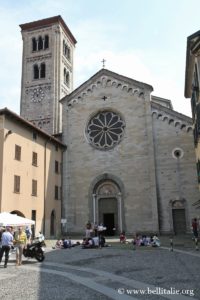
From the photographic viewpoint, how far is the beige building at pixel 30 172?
2650 cm

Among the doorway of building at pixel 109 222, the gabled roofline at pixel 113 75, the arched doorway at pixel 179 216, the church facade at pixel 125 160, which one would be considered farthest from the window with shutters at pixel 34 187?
the arched doorway at pixel 179 216

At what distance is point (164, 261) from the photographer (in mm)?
14562

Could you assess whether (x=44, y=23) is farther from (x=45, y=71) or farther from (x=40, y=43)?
(x=45, y=71)

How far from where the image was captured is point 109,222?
32938mm

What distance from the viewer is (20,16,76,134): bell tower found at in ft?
151

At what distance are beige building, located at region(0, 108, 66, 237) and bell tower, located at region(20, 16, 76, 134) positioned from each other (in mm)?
11671

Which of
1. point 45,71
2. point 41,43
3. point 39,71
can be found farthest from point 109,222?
point 41,43

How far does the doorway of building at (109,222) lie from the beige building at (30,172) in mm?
4749

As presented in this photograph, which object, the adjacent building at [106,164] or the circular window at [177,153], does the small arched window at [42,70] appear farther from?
the circular window at [177,153]

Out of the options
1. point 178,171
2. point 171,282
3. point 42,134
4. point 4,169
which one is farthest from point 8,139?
point 171,282

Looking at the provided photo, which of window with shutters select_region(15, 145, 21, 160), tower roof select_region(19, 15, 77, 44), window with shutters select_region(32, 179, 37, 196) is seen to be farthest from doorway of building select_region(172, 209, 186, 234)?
tower roof select_region(19, 15, 77, 44)

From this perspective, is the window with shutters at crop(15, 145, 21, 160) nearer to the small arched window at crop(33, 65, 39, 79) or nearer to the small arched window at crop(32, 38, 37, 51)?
the small arched window at crop(33, 65, 39, 79)

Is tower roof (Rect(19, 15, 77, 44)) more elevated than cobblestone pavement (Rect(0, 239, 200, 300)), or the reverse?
tower roof (Rect(19, 15, 77, 44))

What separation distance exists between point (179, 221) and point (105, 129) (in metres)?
11.9
